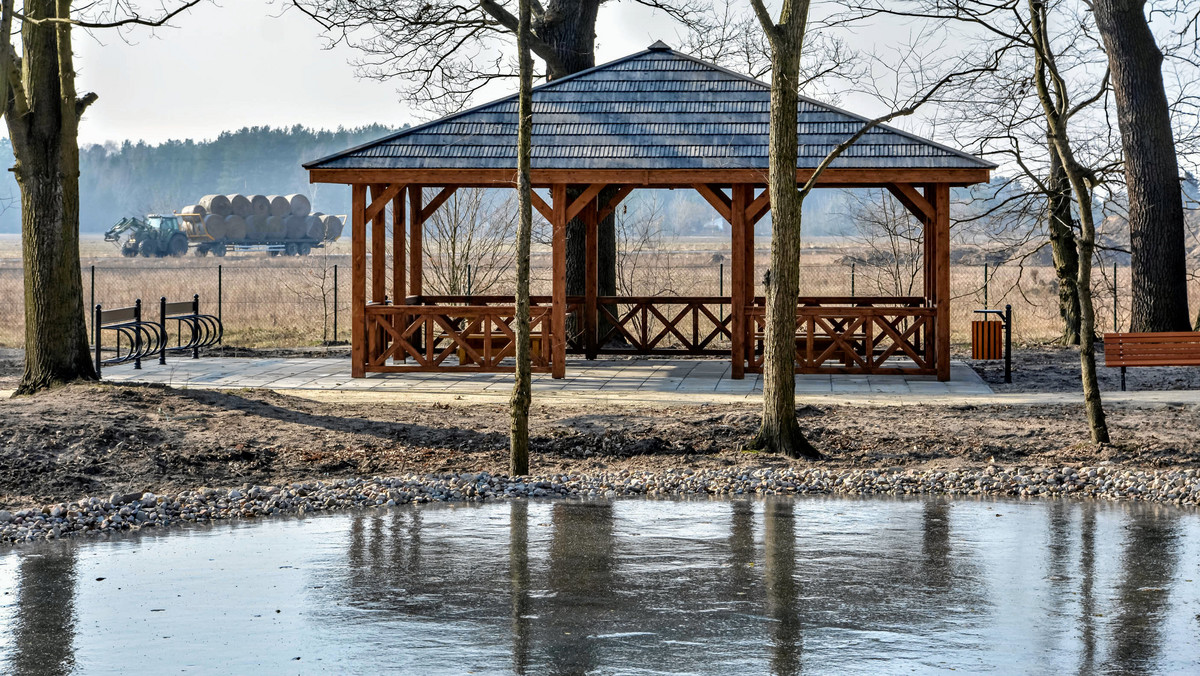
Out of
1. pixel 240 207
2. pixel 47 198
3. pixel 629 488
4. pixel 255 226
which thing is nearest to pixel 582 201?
pixel 47 198

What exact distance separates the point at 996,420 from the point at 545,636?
7.89m

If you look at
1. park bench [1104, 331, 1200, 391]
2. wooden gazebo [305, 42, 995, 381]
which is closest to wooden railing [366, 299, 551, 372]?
wooden gazebo [305, 42, 995, 381]

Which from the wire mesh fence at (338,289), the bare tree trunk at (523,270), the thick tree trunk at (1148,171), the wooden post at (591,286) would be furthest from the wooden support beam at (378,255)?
the thick tree trunk at (1148,171)

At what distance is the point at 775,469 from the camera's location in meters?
10.3

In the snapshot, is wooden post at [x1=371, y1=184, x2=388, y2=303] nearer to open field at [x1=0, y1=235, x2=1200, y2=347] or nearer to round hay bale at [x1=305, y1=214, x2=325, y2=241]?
open field at [x1=0, y1=235, x2=1200, y2=347]

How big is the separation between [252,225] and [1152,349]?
6632 cm

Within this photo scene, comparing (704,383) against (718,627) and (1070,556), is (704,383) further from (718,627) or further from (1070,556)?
(718,627)

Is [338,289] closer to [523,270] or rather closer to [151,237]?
[151,237]

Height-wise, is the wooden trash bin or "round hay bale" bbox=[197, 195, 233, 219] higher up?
"round hay bale" bbox=[197, 195, 233, 219]

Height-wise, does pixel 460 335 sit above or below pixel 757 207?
below

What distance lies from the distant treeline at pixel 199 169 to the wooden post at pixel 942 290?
5738 inches

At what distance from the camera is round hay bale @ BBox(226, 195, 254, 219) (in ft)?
245

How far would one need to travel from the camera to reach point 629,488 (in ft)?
32.1

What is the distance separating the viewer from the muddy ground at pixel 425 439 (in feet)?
33.6
